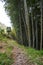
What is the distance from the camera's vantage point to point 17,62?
566 cm

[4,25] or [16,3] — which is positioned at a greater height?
[16,3]

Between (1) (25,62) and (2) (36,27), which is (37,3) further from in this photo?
(1) (25,62)

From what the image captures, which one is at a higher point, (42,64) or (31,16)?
(31,16)

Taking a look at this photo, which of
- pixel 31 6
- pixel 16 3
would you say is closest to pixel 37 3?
pixel 31 6

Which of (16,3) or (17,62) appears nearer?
(17,62)

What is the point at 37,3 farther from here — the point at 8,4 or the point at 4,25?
the point at 4,25

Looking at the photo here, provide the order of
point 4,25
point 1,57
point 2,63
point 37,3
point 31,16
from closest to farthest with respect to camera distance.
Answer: point 2,63 < point 1,57 < point 37,3 < point 31,16 < point 4,25

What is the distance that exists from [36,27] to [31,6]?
1426mm

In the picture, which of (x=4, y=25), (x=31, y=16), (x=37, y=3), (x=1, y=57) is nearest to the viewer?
(x=1, y=57)

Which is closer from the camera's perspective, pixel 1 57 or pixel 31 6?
pixel 1 57

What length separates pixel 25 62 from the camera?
18.6 feet

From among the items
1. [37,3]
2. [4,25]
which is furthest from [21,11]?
[4,25]

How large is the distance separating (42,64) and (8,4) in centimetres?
736

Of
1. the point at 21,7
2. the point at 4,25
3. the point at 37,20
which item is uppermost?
the point at 21,7
